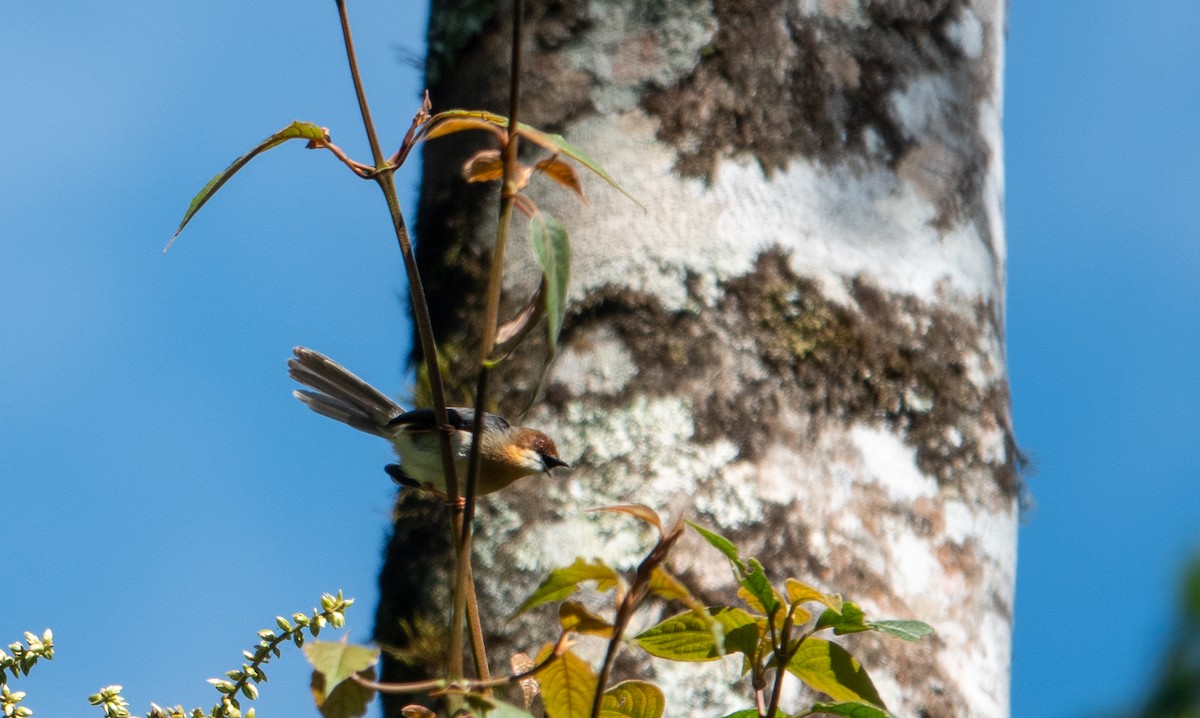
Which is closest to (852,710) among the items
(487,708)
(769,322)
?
(487,708)

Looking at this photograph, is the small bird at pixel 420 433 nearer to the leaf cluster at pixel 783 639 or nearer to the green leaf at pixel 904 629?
the leaf cluster at pixel 783 639

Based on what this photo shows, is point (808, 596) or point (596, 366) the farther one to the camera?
point (596, 366)

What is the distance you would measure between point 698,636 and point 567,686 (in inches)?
4.7

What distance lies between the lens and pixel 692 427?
2.00 m

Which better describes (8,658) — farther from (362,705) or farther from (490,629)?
(490,629)

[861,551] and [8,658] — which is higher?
[861,551]

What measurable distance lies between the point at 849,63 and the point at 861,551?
1016 mm

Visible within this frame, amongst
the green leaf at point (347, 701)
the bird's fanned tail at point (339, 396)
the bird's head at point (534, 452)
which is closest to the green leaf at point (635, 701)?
the green leaf at point (347, 701)

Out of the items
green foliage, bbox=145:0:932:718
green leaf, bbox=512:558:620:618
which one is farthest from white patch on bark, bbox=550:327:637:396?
green leaf, bbox=512:558:620:618

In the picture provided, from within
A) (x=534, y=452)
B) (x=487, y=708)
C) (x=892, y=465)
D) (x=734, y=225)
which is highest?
(x=734, y=225)

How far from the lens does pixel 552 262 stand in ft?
2.35

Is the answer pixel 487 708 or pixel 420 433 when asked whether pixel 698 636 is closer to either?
pixel 487 708

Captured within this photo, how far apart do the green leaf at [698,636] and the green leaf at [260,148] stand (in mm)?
456

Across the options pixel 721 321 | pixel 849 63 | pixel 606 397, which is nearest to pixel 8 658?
pixel 606 397
